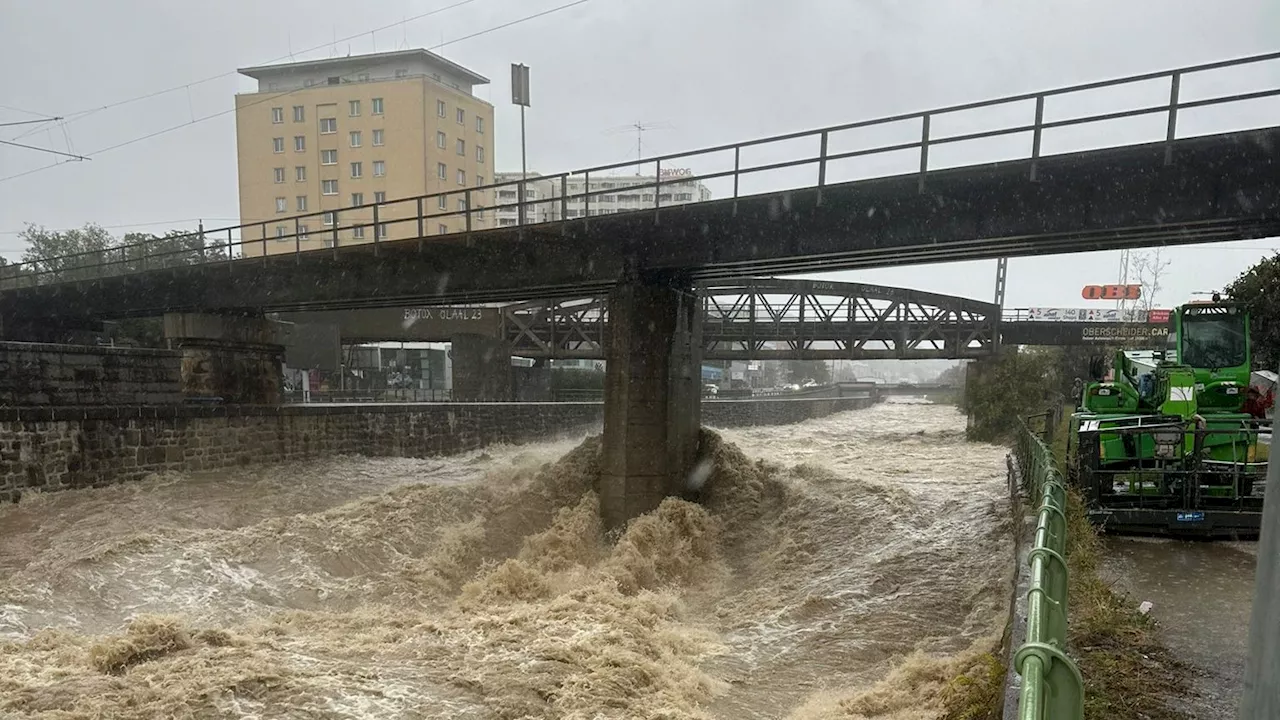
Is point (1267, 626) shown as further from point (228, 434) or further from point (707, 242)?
point (228, 434)

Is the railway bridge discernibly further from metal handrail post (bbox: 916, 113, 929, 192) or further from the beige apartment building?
the beige apartment building

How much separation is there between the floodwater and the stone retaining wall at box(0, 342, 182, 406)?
2126 centimetres

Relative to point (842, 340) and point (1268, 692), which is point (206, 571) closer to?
point (1268, 692)

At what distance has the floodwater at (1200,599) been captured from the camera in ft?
15.6

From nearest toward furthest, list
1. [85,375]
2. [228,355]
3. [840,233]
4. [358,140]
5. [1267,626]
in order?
[1267,626], [840,233], [85,375], [228,355], [358,140]

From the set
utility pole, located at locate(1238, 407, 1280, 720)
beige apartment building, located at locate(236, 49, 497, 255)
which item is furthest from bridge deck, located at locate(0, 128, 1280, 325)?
beige apartment building, located at locate(236, 49, 497, 255)

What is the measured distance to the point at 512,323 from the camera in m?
34.2

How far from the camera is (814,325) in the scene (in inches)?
1358

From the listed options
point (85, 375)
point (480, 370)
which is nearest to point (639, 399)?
point (85, 375)

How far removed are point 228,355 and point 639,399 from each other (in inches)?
649

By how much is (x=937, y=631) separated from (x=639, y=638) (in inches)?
148

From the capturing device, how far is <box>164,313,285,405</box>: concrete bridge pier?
2381 centimetres

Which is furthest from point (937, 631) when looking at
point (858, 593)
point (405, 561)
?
point (405, 561)

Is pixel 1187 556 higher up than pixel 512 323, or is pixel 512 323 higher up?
pixel 512 323
